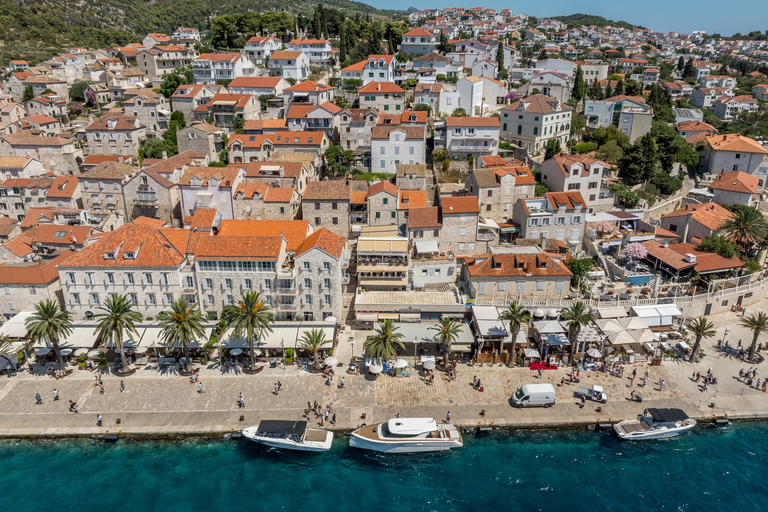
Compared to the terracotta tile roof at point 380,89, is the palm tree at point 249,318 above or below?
below

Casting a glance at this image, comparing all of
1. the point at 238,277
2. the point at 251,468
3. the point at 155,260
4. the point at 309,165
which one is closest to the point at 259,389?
the point at 251,468

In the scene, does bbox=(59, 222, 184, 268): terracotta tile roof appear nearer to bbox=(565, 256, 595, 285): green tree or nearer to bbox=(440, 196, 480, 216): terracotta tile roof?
bbox=(440, 196, 480, 216): terracotta tile roof

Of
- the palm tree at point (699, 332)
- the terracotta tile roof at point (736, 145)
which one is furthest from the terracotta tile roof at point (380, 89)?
the palm tree at point (699, 332)

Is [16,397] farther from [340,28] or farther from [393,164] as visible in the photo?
[340,28]

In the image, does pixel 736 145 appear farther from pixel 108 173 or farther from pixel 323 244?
pixel 108 173

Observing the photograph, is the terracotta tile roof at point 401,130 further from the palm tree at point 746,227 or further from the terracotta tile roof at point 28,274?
the terracotta tile roof at point 28,274

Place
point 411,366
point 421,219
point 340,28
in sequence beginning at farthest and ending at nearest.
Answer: point 340,28 → point 421,219 → point 411,366
